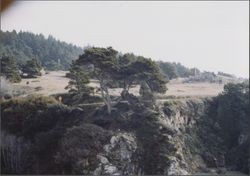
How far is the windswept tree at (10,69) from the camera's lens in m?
9.00

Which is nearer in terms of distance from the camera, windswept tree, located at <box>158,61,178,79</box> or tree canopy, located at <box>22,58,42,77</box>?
tree canopy, located at <box>22,58,42,77</box>

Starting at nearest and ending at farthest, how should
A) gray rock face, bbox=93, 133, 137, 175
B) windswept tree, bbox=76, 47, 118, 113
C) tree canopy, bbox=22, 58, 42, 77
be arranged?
gray rock face, bbox=93, 133, 137, 175
tree canopy, bbox=22, 58, 42, 77
windswept tree, bbox=76, 47, 118, 113

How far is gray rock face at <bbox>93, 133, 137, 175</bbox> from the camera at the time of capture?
884cm

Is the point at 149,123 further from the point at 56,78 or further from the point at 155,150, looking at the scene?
the point at 56,78

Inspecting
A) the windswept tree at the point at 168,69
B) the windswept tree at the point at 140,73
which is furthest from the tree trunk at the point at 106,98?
the windswept tree at the point at 168,69

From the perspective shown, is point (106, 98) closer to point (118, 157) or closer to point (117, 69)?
point (117, 69)

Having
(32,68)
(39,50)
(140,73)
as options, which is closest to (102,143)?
(140,73)

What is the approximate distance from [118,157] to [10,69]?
3.17 m

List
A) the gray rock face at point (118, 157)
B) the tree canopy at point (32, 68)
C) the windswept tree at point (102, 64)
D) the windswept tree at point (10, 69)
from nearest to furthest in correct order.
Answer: the gray rock face at point (118, 157)
the windswept tree at point (10, 69)
the tree canopy at point (32, 68)
the windswept tree at point (102, 64)

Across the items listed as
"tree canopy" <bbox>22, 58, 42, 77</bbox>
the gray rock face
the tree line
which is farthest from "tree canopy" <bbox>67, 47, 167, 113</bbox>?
the gray rock face

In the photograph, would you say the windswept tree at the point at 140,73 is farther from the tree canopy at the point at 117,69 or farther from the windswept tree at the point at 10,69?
the windswept tree at the point at 10,69

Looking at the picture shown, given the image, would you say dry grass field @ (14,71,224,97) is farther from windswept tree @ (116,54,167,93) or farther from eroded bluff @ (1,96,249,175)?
eroded bluff @ (1,96,249,175)

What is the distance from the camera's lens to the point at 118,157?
903 cm

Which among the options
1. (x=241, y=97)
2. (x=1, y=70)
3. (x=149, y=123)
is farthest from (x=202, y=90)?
(x=1, y=70)
